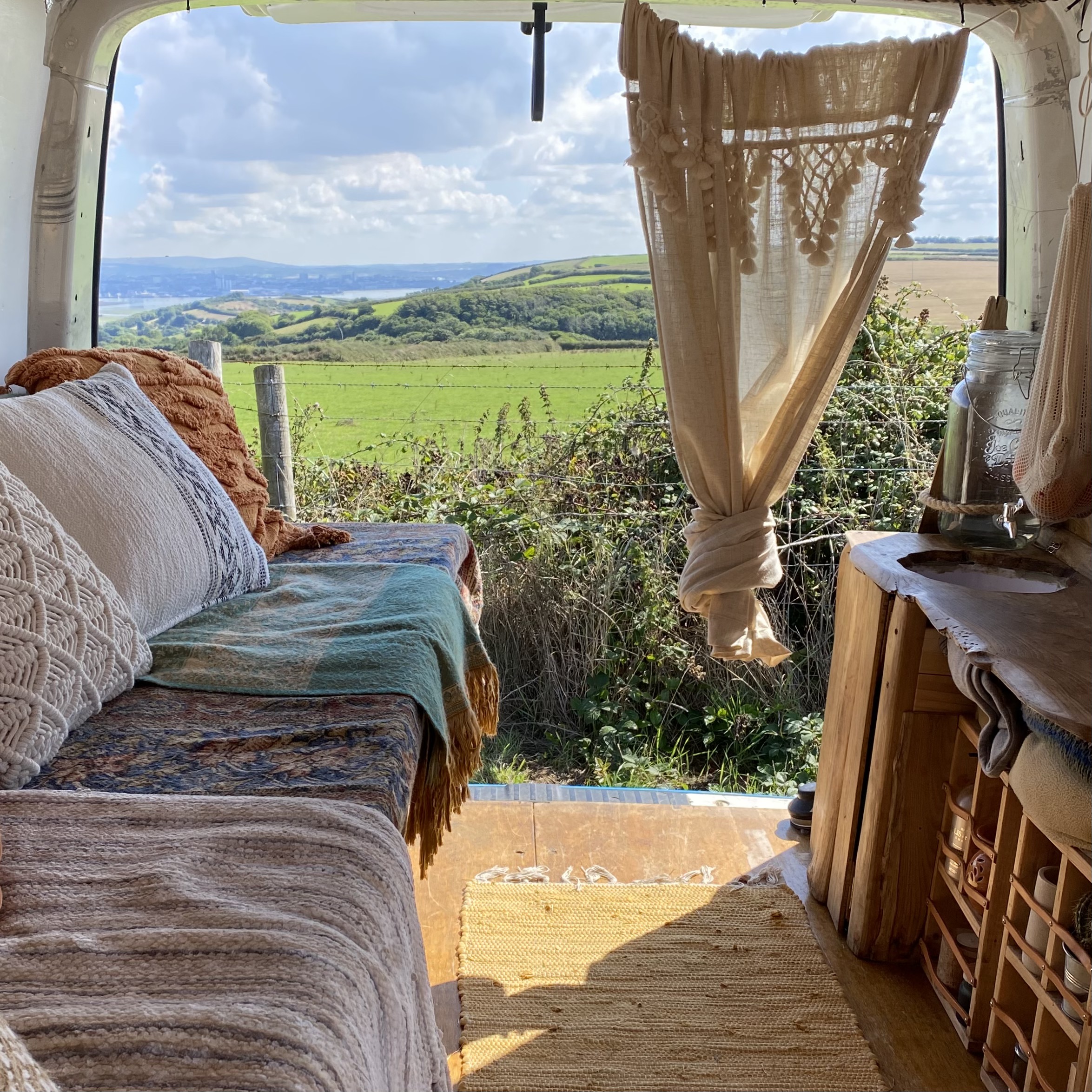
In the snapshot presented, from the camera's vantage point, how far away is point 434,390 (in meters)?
3.91

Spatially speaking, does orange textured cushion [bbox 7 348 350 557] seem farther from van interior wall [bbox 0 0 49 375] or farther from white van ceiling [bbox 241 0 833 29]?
white van ceiling [bbox 241 0 833 29]

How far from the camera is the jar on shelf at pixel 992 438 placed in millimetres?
1989

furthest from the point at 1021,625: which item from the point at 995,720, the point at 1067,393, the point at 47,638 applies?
the point at 47,638

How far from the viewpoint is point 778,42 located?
2.35m

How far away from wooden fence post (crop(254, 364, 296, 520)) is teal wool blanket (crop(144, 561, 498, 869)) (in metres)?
0.97

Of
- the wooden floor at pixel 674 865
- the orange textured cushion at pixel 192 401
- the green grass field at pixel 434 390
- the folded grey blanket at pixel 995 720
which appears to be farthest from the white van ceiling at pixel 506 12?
the wooden floor at pixel 674 865

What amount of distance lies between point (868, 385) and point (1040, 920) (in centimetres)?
225

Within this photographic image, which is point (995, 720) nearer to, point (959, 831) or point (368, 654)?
point (959, 831)

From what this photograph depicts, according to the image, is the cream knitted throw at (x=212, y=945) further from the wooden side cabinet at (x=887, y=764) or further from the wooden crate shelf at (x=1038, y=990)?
the wooden side cabinet at (x=887, y=764)

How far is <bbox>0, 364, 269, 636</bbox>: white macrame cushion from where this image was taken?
1.64 metres

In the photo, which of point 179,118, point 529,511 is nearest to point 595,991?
point 529,511

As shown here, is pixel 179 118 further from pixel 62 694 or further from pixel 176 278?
pixel 62 694

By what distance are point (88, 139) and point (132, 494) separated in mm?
1351

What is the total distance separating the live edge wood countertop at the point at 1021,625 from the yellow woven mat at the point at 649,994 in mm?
781
